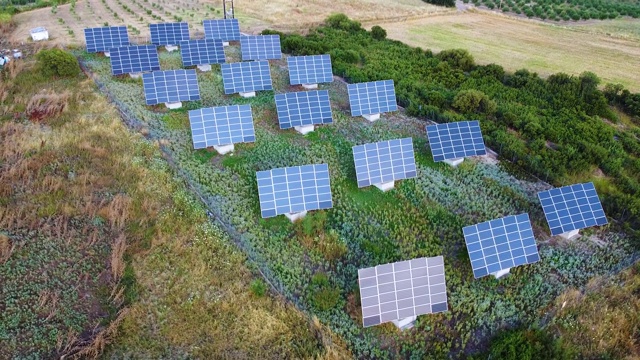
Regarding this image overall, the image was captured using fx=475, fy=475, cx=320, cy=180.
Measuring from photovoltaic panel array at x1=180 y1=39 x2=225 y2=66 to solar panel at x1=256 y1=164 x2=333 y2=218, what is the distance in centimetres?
1422

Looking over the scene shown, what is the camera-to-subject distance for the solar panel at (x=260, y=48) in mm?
30359

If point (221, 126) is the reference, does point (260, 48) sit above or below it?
below

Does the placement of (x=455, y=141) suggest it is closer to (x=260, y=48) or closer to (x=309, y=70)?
(x=309, y=70)

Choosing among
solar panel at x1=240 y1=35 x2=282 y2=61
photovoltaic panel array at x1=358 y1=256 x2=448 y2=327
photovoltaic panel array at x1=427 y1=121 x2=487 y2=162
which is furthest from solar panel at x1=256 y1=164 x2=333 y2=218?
solar panel at x1=240 y1=35 x2=282 y2=61

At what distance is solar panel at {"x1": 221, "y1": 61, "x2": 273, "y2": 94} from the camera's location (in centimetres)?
2559

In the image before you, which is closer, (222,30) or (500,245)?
(500,245)

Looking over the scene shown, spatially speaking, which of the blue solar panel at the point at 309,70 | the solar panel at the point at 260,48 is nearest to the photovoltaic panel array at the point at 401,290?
the blue solar panel at the point at 309,70

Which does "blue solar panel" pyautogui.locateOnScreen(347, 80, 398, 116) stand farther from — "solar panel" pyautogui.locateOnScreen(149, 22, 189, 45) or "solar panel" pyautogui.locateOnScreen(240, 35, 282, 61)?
"solar panel" pyautogui.locateOnScreen(149, 22, 189, 45)

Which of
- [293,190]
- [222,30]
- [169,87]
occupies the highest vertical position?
[293,190]

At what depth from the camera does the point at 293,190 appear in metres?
17.5

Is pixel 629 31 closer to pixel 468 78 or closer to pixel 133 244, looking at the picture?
pixel 468 78

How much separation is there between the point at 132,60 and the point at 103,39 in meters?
4.86

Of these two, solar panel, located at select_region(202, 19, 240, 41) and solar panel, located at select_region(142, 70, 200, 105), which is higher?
solar panel, located at select_region(142, 70, 200, 105)

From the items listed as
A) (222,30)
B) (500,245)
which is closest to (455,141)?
(500,245)
